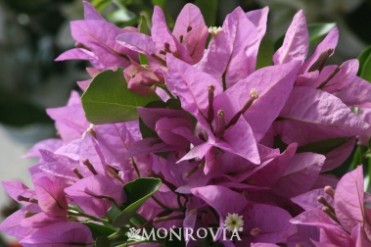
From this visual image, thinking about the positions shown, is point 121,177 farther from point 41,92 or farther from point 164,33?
point 41,92

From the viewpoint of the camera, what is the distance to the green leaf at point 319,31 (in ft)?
1.51

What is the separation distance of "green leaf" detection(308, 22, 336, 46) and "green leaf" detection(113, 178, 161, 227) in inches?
7.3

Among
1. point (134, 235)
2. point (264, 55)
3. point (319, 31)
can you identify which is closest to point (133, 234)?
point (134, 235)

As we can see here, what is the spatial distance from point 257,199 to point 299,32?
0.28 ft

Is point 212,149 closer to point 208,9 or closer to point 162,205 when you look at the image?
point 162,205

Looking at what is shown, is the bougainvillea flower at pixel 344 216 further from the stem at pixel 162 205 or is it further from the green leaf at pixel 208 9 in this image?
the green leaf at pixel 208 9

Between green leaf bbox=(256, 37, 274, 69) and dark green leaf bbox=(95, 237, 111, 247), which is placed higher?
green leaf bbox=(256, 37, 274, 69)

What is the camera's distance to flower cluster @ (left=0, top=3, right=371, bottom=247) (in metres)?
0.31

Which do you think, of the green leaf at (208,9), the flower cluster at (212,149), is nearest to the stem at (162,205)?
the flower cluster at (212,149)

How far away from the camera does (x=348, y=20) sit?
0.85 meters

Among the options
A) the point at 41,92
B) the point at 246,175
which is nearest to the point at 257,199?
the point at 246,175

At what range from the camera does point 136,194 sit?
33cm

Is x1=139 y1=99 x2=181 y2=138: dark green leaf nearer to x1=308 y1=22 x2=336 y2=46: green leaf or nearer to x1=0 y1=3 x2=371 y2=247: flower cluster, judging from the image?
x1=0 y1=3 x2=371 y2=247: flower cluster

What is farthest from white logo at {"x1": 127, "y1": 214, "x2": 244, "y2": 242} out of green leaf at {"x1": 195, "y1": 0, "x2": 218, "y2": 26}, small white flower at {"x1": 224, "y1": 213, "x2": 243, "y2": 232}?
green leaf at {"x1": 195, "y1": 0, "x2": 218, "y2": 26}
